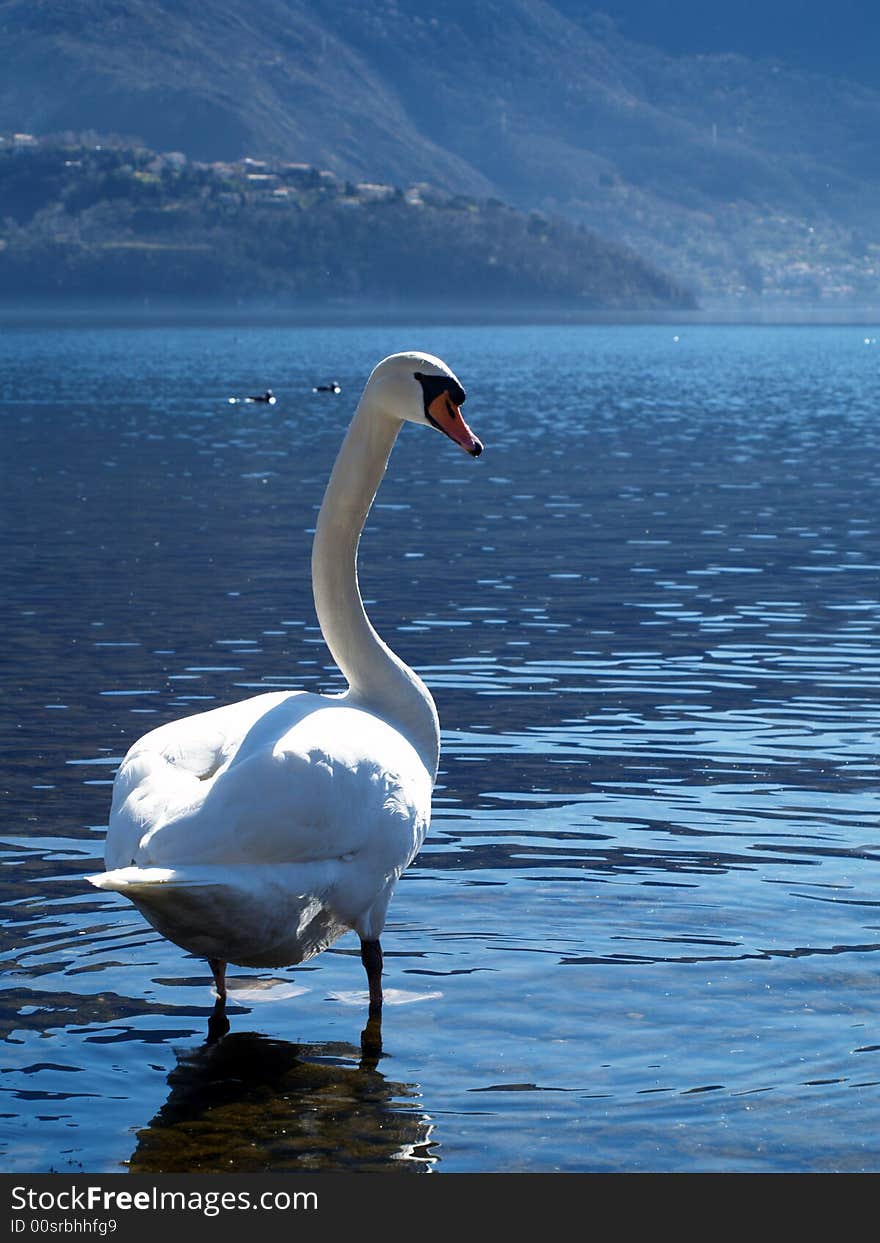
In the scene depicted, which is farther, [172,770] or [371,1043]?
[371,1043]

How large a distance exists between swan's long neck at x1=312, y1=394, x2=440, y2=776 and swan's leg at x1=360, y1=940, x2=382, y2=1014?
109cm

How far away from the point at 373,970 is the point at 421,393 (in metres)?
2.80

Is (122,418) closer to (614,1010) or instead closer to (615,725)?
(615,725)

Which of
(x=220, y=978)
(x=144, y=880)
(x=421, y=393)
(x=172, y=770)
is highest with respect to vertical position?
(x=421, y=393)

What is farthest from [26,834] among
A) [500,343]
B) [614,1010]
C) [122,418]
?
[500,343]

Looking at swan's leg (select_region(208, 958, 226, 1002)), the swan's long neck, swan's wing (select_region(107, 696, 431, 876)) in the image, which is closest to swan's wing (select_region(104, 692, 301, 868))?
swan's wing (select_region(107, 696, 431, 876))

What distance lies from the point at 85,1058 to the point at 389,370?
3609mm

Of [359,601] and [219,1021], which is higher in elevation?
[359,601]

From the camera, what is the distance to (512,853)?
1236 cm

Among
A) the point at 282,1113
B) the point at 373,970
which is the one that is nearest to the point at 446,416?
the point at 373,970

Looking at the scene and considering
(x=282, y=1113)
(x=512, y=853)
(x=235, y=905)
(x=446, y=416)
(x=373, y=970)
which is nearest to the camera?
(x=235, y=905)

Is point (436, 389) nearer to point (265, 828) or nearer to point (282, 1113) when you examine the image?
point (265, 828)

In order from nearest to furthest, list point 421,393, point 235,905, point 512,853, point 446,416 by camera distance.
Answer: point 235,905 → point 446,416 → point 421,393 → point 512,853

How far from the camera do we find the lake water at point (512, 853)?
839 centimetres
